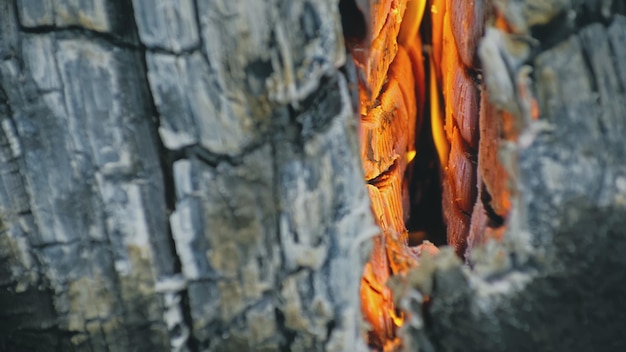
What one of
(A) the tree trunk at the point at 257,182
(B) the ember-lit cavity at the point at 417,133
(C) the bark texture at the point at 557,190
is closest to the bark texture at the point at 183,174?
(A) the tree trunk at the point at 257,182

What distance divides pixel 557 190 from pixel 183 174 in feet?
4.65

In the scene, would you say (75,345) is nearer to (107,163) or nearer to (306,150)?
(107,163)

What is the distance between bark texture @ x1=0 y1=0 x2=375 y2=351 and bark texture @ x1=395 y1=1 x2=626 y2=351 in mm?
529

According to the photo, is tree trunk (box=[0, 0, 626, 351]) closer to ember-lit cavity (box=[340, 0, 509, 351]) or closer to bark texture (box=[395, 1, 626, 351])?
bark texture (box=[395, 1, 626, 351])

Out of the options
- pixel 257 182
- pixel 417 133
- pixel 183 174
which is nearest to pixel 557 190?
pixel 257 182

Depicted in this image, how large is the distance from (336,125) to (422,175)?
110 inches

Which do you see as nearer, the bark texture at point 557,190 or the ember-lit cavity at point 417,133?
the bark texture at point 557,190

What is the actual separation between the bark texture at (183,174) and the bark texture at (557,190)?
0.53 m

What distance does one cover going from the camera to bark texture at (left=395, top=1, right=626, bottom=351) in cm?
182

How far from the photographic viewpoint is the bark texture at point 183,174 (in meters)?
1.87

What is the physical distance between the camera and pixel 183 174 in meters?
1.97

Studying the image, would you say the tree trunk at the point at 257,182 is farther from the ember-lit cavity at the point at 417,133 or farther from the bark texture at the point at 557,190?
the ember-lit cavity at the point at 417,133

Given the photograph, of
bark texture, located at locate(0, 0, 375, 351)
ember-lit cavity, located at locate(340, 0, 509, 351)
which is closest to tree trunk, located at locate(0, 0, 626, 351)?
bark texture, located at locate(0, 0, 375, 351)

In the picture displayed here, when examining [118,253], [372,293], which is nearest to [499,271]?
[372,293]
